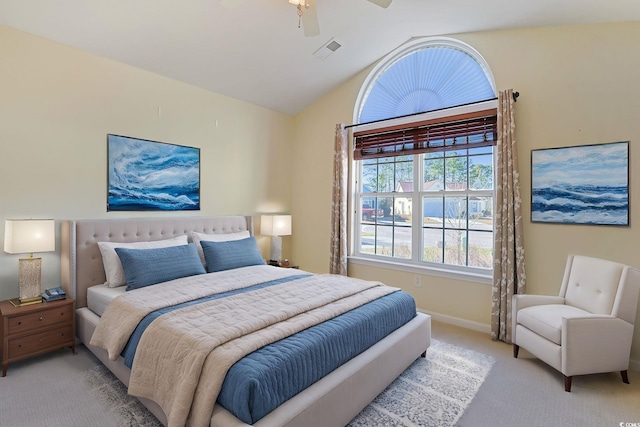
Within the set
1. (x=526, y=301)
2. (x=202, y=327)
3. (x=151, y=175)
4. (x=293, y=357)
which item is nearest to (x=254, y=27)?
(x=151, y=175)

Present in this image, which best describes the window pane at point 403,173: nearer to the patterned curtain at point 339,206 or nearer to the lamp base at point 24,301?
the patterned curtain at point 339,206

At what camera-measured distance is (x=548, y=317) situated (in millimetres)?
2584

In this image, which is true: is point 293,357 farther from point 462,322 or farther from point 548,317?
point 462,322

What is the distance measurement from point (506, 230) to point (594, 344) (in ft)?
3.83

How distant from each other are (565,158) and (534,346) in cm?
172

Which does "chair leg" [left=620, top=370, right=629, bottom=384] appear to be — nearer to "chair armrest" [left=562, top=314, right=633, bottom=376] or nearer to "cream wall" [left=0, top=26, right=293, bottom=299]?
"chair armrest" [left=562, top=314, right=633, bottom=376]

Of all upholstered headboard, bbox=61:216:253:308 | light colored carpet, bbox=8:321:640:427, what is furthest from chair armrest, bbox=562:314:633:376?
upholstered headboard, bbox=61:216:253:308

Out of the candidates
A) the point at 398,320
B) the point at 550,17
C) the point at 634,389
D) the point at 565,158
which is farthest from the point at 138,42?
the point at 634,389

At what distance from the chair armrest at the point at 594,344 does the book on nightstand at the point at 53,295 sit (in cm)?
407

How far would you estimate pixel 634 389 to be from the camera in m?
2.38

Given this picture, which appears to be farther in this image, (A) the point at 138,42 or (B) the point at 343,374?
(A) the point at 138,42

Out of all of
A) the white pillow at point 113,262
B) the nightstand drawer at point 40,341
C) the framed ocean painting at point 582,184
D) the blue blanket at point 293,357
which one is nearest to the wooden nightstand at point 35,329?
the nightstand drawer at point 40,341

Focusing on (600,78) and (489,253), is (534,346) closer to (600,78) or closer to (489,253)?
(489,253)

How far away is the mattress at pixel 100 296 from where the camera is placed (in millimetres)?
2666
